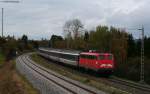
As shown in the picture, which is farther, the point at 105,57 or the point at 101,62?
the point at 105,57

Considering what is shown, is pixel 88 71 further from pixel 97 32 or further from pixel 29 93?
pixel 97 32

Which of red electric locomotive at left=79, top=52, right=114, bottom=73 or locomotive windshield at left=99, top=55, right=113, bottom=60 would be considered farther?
locomotive windshield at left=99, top=55, right=113, bottom=60

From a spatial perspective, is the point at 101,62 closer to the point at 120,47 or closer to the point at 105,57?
the point at 105,57

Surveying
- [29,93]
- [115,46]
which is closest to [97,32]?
[115,46]

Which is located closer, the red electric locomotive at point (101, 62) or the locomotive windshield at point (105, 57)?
the red electric locomotive at point (101, 62)

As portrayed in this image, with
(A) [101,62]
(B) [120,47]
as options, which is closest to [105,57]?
(A) [101,62]

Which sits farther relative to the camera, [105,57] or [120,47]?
[120,47]

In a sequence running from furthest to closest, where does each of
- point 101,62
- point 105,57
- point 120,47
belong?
point 120,47 → point 105,57 → point 101,62

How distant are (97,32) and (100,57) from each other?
56.6 meters

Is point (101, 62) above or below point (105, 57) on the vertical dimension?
below

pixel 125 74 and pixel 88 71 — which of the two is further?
pixel 125 74

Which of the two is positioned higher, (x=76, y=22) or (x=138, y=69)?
(x=76, y=22)

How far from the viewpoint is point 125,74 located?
59.5 m

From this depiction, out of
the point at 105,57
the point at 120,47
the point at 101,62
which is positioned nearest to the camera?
the point at 101,62
